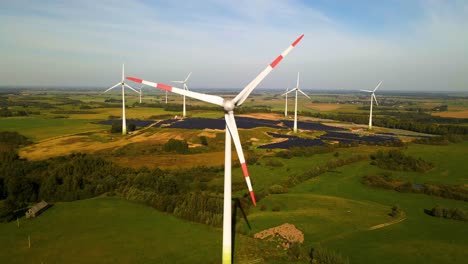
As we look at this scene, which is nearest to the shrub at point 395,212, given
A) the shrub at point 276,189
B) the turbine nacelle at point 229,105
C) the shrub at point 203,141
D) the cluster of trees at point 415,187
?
the cluster of trees at point 415,187

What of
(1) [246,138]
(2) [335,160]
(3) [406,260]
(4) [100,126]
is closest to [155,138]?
(1) [246,138]

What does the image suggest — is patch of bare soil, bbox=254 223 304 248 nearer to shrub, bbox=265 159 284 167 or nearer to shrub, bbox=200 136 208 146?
shrub, bbox=265 159 284 167

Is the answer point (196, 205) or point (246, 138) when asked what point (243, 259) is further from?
point (246, 138)

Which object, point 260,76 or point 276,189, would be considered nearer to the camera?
point 260,76

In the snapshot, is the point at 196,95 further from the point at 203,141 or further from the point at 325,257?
the point at 203,141

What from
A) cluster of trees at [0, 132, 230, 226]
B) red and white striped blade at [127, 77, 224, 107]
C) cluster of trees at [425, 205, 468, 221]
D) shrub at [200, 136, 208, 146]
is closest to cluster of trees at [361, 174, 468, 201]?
cluster of trees at [425, 205, 468, 221]

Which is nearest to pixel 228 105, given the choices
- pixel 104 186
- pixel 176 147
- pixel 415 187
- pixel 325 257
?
pixel 325 257

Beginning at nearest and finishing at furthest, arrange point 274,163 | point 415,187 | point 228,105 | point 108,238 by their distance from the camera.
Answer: point 228,105
point 108,238
point 415,187
point 274,163
